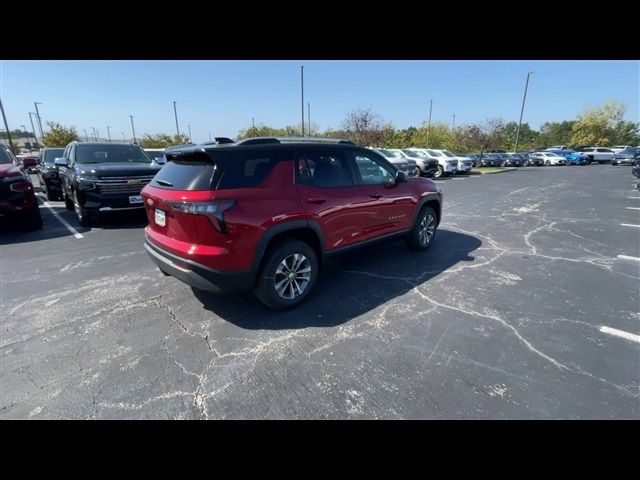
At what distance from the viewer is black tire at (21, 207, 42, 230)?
646 cm

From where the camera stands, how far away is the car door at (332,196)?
3531 millimetres

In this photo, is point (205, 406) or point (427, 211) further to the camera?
point (427, 211)

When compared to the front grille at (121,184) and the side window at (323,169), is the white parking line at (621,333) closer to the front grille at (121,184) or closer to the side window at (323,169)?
the side window at (323,169)

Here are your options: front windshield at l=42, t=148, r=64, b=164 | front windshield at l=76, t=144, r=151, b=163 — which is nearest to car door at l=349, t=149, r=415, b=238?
front windshield at l=76, t=144, r=151, b=163

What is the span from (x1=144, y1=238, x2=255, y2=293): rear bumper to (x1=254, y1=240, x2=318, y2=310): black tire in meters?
0.17

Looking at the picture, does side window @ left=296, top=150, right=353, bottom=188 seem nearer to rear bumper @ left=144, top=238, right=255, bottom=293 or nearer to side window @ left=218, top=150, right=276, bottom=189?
side window @ left=218, top=150, right=276, bottom=189

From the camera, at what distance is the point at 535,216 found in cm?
848

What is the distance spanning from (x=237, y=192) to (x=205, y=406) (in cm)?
178

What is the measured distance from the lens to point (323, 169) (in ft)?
12.4

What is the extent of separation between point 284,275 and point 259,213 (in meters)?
0.77
